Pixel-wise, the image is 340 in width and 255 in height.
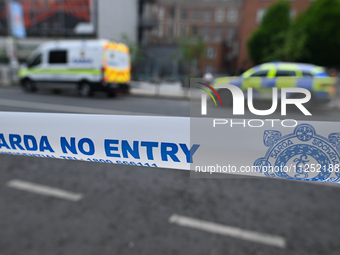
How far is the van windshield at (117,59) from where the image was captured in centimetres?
1203

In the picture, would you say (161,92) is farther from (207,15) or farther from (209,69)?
(207,15)

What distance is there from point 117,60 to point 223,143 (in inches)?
472

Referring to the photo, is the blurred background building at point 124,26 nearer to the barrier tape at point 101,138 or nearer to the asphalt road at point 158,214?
the asphalt road at point 158,214

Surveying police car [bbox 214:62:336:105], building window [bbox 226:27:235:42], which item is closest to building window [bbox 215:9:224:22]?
→ building window [bbox 226:27:235:42]

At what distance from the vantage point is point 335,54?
2369cm

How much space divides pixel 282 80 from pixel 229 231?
1.83m

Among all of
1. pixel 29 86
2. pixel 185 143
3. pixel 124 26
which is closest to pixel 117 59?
pixel 29 86

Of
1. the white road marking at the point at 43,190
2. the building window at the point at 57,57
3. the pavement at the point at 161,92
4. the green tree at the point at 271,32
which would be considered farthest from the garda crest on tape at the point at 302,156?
the green tree at the point at 271,32

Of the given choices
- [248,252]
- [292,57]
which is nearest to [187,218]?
[248,252]

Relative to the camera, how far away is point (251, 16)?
107 ft

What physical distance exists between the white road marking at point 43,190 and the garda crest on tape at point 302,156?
3.42 m

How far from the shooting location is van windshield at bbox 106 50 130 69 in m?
12.0

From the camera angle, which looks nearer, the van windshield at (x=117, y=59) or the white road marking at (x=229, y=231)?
the white road marking at (x=229, y=231)

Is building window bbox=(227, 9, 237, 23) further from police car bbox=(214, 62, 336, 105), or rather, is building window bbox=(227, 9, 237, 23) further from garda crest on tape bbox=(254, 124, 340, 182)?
garda crest on tape bbox=(254, 124, 340, 182)
